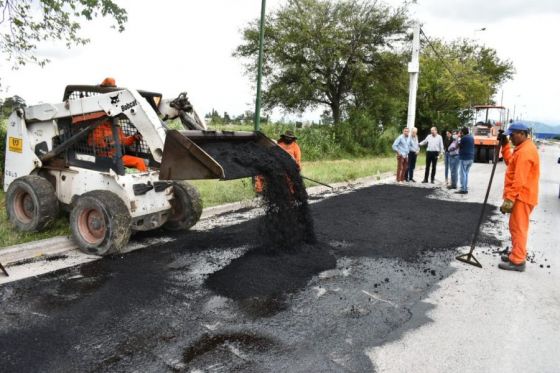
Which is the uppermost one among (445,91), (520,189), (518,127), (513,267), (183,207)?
(445,91)

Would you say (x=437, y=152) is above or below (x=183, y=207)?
above

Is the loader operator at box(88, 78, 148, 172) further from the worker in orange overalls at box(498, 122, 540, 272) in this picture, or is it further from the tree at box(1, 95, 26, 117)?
the tree at box(1, 95, 26, 117)

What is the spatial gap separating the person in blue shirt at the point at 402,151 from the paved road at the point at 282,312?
7193mm

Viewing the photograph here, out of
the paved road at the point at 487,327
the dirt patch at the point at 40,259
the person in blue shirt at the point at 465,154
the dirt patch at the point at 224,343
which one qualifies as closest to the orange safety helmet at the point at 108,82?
the dirt patch at the point at 40,259

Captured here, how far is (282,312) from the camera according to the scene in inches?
164

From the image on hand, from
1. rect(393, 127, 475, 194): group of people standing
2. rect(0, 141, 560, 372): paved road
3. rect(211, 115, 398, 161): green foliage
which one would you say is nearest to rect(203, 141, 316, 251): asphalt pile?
rect(0, 141, 560, 372): paved road

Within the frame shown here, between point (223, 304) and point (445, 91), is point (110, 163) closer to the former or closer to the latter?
point (223, 304)

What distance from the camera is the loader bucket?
4.95 meters

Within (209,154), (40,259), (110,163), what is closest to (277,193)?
(209,154)

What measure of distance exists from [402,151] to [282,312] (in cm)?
1036

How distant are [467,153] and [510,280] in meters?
7.14

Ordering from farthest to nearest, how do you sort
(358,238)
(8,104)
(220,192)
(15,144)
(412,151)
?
(412,151), (8,104), (220,192), (358,238), (15,144)

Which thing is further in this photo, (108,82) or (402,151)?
(402,151)

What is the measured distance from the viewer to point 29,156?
648 centimetres
